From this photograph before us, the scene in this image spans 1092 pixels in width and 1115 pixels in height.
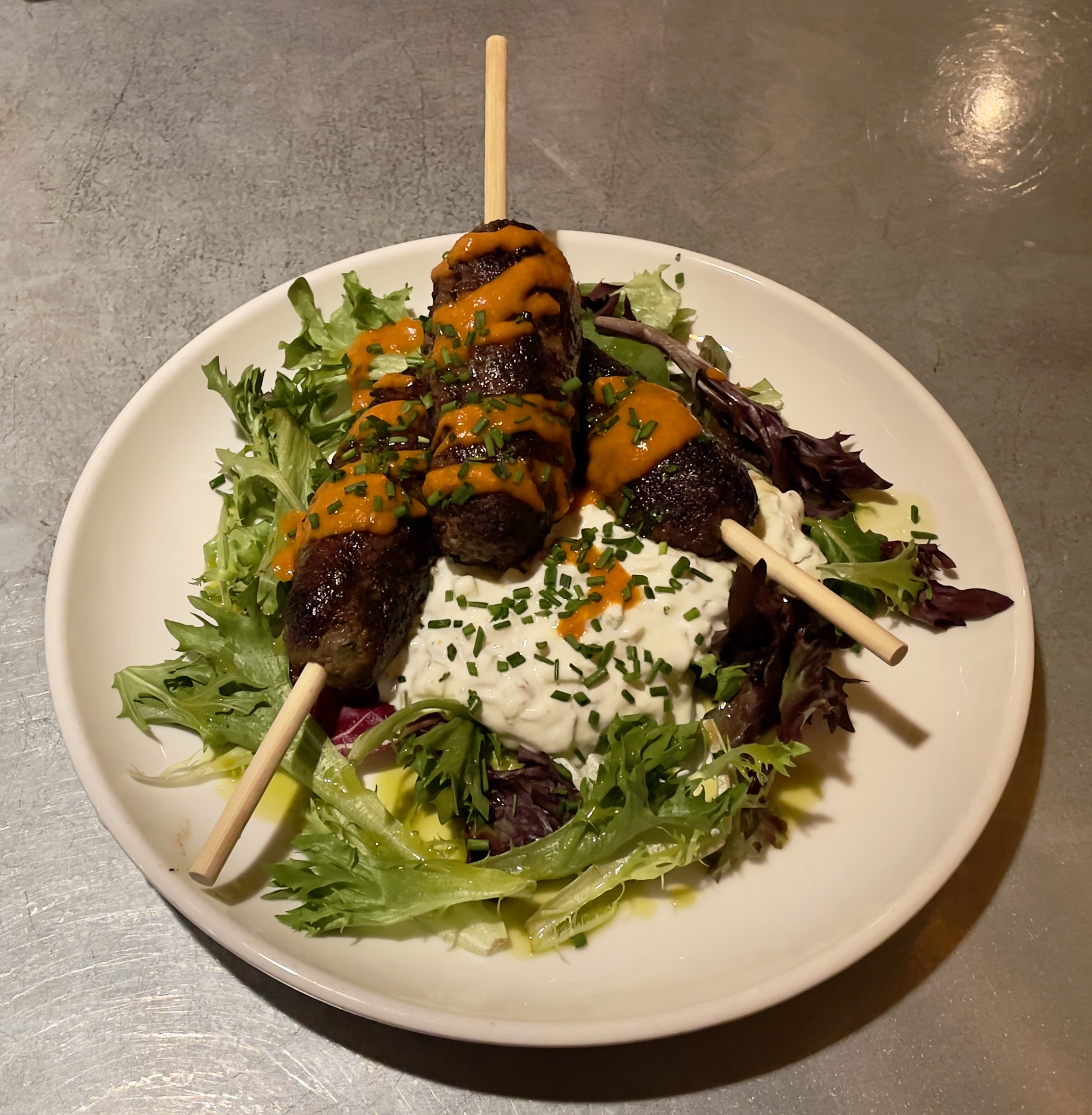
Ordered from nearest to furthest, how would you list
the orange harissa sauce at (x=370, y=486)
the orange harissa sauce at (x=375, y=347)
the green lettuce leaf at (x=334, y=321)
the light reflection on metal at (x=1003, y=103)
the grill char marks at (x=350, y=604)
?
the grill char marks at (x=350, y=604) → the orange harissa sauce at (x=370, y=486) → the orange harissa sauce at (x=375, y=347) → the green lettuce leaf at (x=334, y=321) → the light reflection on metal at (x=1003, y=103)

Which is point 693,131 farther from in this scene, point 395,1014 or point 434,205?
point 395,1014

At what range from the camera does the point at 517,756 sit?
86.7 inches

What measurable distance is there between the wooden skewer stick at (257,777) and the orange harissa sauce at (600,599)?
25.9 inches

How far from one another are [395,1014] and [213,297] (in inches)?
127

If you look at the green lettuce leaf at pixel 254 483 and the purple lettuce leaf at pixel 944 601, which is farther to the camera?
the green lettuce leaf at pixel 254 483

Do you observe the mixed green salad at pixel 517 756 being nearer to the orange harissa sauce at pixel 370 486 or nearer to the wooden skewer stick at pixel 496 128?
the orange harissa sauce at pixel 370 486

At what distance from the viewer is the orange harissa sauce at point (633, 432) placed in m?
2.27

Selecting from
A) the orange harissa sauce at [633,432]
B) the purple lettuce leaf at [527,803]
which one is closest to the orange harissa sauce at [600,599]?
the orange harissa sauce at [633,432]

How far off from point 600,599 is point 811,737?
728mm

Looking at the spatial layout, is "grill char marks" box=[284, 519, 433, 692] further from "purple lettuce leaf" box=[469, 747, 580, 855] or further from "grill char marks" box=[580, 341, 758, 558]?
"grill char marks" box=[580, 341, 758, 558]

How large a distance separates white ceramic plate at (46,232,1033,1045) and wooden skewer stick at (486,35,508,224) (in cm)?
76

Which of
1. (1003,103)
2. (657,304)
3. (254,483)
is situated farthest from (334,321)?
(1003,103)

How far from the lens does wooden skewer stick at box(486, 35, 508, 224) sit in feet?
8.34

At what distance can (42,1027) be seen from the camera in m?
2.09
